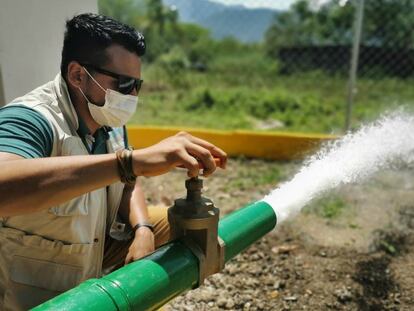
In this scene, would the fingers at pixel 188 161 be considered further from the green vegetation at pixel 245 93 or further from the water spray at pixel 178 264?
the green vegetation at pixel 245 93

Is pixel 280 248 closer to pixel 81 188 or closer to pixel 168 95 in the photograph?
pixel 81 188

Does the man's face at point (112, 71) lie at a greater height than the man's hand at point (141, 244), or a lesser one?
greater

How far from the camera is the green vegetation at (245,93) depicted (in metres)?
7.51

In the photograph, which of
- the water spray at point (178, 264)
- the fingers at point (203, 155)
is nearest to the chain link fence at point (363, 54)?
the water spray at point (178, 264)

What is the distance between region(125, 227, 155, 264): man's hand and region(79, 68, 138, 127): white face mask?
54 cm

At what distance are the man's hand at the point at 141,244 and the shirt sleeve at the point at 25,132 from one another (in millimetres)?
619

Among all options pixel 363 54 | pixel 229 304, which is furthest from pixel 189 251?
pixel 363 54

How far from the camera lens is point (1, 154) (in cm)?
139

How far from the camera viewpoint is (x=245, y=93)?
9484mm

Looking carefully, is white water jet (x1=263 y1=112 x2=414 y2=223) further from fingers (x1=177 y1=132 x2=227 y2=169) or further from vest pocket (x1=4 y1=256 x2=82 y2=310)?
vest pocket (x1=4 y1=256 x2=82 y2=310)

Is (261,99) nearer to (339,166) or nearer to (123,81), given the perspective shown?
(339,166)

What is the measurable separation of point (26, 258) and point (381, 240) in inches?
98.7

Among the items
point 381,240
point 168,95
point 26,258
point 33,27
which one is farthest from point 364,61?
point 26,258

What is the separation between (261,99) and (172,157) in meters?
7.61
